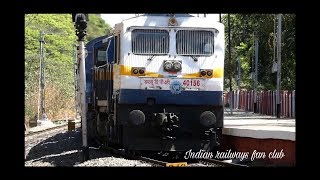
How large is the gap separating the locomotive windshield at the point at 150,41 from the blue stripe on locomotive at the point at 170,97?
843 mm

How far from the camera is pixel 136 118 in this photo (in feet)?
45.7

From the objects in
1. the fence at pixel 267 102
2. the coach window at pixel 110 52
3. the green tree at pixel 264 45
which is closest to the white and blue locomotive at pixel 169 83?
the coach window at pixel 110 52

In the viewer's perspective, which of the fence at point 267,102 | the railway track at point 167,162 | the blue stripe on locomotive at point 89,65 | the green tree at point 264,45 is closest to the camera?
the railway track at point 167,162

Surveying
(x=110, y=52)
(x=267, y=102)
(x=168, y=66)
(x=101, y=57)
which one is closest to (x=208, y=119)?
(x=168, y=66)

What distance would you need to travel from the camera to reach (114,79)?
14820 millimetres

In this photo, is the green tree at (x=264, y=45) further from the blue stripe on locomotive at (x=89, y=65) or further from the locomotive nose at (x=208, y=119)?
the locomotive nose at (x=208, y=119)

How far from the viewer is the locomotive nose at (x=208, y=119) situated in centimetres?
1406

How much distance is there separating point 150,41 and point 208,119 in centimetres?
203

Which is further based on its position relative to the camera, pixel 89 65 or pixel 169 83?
pixel 89 65

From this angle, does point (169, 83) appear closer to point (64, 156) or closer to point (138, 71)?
point (138, 71)

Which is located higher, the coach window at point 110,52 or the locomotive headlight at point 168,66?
the coach window at point 110,52
